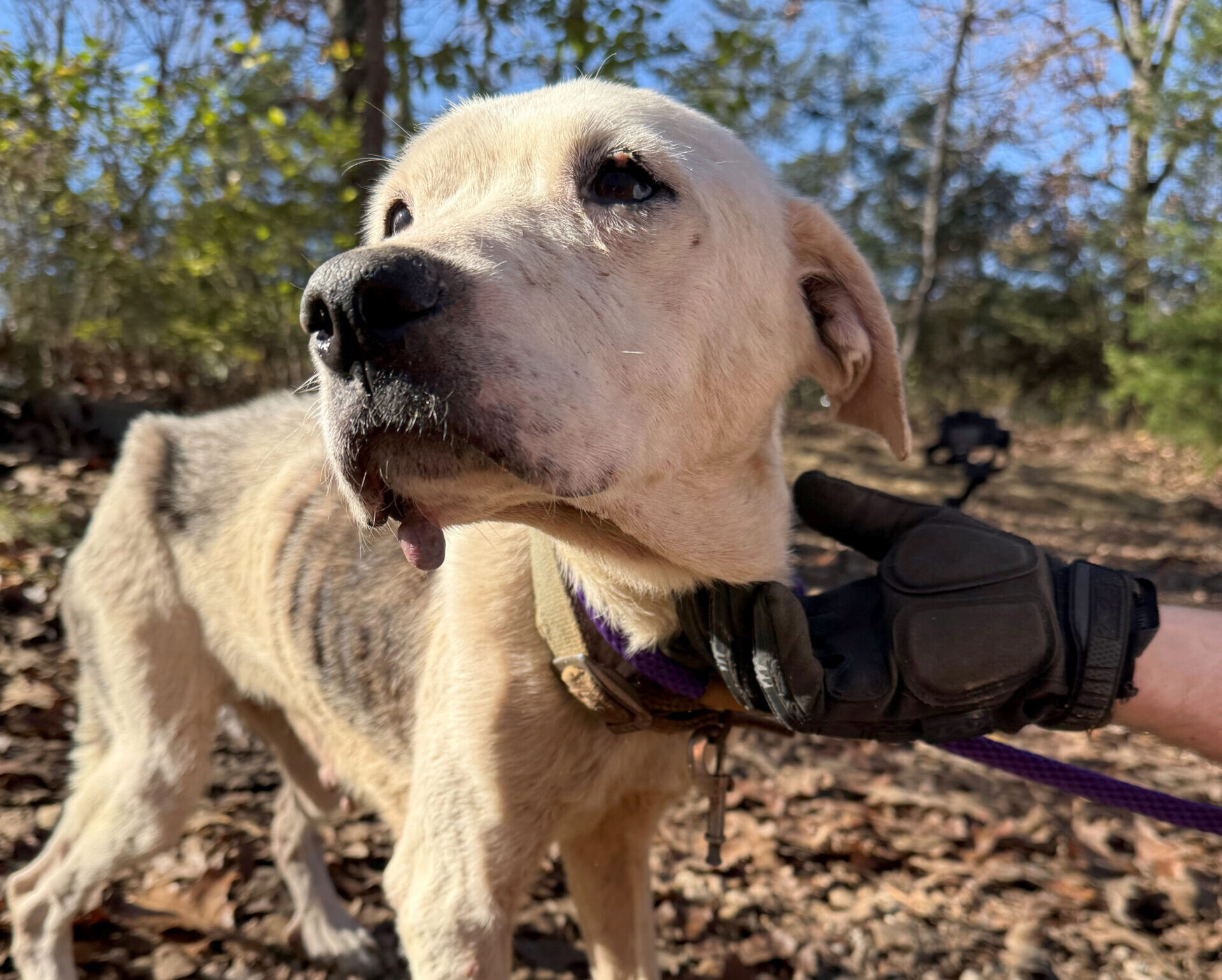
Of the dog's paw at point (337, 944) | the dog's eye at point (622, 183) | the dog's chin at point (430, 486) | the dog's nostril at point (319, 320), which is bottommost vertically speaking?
the dog's paw at point (337, 944)

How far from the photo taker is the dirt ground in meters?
2.92

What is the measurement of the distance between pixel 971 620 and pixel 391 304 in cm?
129

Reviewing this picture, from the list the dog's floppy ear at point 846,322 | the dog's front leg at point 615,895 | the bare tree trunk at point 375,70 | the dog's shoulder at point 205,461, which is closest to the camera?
the dog's floppy ear at point 846,322

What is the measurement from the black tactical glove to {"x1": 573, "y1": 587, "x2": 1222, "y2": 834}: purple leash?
6cm

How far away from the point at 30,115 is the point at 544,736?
6.02 m

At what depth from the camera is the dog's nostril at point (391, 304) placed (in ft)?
4.25

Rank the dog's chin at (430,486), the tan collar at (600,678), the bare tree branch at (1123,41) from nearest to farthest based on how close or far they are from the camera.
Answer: the dog's chin at (430,486), the tan collar at (600,678), the bare tree branch at (1123,41)

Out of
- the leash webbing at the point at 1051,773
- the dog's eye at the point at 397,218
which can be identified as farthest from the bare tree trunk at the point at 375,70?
the leash webbing at the point at 1051,773

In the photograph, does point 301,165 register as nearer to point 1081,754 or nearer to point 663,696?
point 663,696

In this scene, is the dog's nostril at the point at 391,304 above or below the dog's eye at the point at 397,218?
below

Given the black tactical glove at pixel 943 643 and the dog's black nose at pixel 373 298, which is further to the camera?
the black tactical glove at pixel 943 643

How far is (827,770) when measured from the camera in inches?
159

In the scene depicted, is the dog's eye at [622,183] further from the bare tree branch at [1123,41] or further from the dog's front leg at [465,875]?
the bare tree branch at [1123,41]

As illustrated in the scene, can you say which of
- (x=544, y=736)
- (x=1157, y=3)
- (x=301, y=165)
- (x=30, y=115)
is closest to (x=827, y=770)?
(x=544, y=736)
